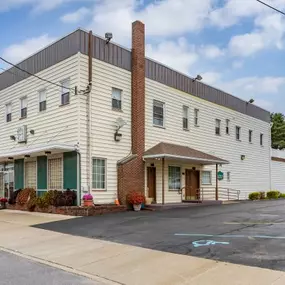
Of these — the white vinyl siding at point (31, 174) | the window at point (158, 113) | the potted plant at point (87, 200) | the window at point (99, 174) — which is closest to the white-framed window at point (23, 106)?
the white vinyl siding at point (31, 174)

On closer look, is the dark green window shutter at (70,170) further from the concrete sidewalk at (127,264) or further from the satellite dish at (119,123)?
the concrete sidewalk at (127,264)

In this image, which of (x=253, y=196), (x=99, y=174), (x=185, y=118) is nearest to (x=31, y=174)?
(x=99, y=174)

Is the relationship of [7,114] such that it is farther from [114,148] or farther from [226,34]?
[226,34]

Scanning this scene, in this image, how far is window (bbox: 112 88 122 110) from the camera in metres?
20.1

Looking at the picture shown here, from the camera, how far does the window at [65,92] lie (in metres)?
19.0

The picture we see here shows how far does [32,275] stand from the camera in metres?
7.02

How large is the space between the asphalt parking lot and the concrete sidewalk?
463 millimetres

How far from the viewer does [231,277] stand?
251 inches

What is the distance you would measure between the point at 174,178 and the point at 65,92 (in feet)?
28.3

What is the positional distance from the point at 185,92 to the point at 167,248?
56.9ft

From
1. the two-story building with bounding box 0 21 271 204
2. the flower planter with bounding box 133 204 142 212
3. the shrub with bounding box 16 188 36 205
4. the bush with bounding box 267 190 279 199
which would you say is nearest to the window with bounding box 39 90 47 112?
the two-story building with bounding box 0 21 271 204

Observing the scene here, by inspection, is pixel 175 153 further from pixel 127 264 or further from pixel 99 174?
pixel 127 264

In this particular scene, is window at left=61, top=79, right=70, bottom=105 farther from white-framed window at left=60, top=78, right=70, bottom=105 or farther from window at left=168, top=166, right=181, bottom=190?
window at left=168, top=166, right=181, bottom=190

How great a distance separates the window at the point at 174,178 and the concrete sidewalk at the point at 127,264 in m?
12.4
